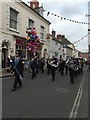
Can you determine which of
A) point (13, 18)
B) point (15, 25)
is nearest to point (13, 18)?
point (13, 18)

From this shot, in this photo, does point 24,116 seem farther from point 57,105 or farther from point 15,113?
point 57,105

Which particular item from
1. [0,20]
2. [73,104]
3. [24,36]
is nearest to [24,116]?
[73,104]

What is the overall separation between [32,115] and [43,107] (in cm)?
108

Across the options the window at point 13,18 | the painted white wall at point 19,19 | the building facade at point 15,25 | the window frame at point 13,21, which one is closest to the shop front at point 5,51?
the building facade at point 15,25

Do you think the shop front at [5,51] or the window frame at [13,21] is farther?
the window frame at [13,21]

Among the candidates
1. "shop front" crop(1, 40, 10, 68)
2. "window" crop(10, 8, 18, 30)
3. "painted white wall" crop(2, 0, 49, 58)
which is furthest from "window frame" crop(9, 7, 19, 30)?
"shop front" crop(1, 40, 10, 68)

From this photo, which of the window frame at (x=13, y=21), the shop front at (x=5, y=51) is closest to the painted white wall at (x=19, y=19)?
the window frame at (x=13, y=21)

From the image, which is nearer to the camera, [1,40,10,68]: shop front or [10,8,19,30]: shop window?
[1,40,10,68]: shop front

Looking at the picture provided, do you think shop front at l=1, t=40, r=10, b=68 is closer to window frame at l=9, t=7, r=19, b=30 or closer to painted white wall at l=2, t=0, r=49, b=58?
painted white wall at l=2, t=0, r=49, b=58

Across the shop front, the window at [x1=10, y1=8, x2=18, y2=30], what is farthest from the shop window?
the shop front

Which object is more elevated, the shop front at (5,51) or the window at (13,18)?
the window at (13,18)

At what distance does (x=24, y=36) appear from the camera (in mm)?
27672

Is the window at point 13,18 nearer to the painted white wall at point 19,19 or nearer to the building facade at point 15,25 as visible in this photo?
the building facade at point 15,25

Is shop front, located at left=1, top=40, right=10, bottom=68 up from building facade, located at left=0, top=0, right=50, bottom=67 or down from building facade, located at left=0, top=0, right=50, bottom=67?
down
